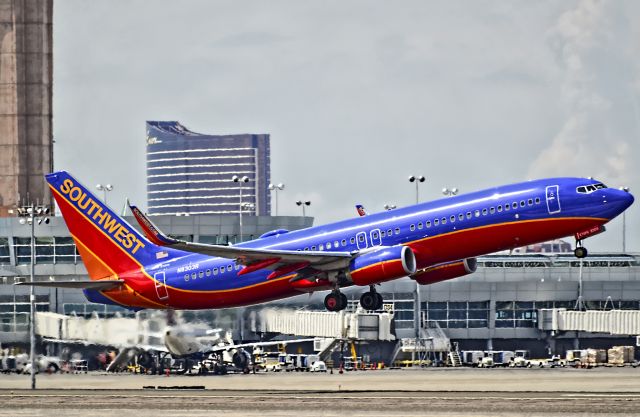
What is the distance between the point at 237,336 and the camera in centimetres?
12206

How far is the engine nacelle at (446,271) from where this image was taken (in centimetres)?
9850

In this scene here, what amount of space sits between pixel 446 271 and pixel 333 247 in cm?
761

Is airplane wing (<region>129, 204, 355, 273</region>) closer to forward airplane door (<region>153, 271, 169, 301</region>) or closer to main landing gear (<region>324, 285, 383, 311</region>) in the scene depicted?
main landing gear (<region>324, 285, 383, 311</region>)

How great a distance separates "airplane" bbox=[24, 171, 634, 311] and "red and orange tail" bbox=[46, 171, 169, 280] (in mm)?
67

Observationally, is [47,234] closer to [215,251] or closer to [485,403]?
[215,251]

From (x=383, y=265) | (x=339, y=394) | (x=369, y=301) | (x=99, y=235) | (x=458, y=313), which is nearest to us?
(x=383, y=265)

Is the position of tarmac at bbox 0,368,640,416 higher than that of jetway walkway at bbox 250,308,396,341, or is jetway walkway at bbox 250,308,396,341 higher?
jetway walkway at bbox 250,308,396,341

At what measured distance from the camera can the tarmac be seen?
3172 inches

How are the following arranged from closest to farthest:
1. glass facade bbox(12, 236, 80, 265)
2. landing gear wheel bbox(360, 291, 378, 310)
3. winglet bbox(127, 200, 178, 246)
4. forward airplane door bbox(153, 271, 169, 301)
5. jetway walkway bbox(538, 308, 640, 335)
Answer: winglet bbox(127, 200, 178, 246) → landing gear wheel bbox(360, 291, 378, 310) → forward airplane door bbox(153, 271, 169, 301) → jetway walkway bbox(538, 308, 640, 335) → glass facade bbox(12, 236, 80, 265)

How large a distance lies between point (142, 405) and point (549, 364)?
2722 inches

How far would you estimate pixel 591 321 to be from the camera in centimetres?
16488

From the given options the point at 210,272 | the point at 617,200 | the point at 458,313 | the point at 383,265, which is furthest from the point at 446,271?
the point at 458,313

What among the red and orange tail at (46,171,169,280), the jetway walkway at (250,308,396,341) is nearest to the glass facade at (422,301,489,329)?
the jetway walkway at (250,308,396,341)

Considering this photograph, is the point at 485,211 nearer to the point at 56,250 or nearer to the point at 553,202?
the point at 553,202
